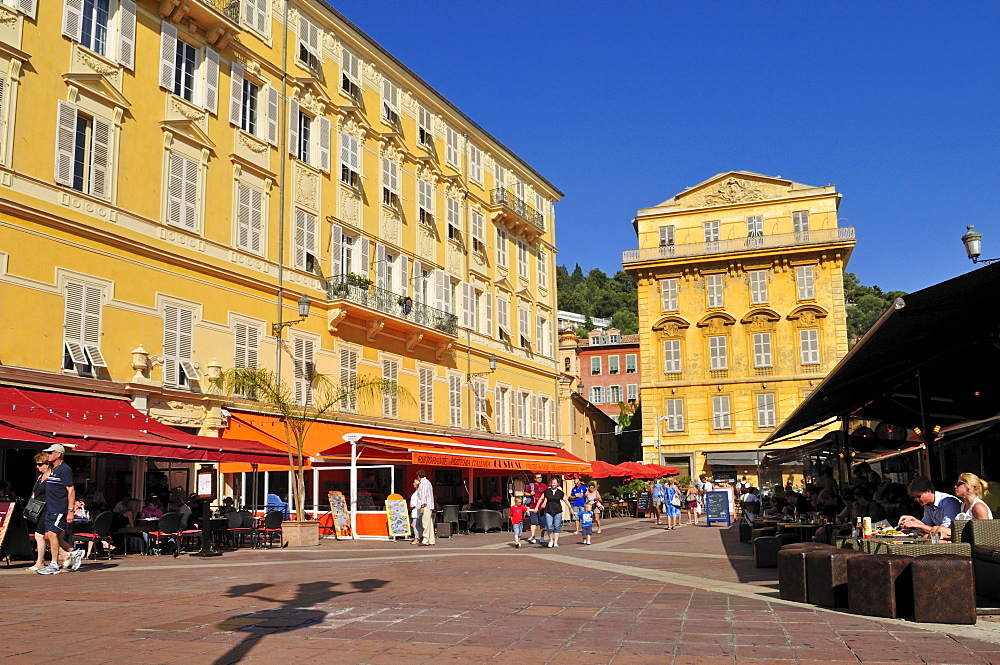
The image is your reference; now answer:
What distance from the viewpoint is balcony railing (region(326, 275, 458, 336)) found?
83.3 feet

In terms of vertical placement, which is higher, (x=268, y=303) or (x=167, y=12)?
(x=167, y=12)

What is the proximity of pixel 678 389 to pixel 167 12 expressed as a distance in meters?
32.7

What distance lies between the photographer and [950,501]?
923cm

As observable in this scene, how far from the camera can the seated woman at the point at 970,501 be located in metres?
8.55

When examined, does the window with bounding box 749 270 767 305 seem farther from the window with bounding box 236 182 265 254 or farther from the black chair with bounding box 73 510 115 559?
the black chair with bounding box 73 510 115 559

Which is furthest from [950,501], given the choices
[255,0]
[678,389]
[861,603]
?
[678,389]

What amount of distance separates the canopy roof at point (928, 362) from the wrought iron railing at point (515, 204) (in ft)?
60.7

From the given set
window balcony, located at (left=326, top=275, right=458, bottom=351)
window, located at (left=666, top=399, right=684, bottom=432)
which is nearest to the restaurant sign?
→ window balcony, located at (left=326, top=275, right=458, bottom=351)

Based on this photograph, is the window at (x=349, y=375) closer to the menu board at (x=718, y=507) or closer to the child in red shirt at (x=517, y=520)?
the child in red shirt at (x=517, y=520)

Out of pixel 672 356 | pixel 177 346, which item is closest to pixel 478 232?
pixel 177 346

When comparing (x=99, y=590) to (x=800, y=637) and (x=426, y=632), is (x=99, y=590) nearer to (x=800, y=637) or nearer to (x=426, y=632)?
(x=426, y=632)

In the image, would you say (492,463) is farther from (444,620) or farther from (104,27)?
(444,620)

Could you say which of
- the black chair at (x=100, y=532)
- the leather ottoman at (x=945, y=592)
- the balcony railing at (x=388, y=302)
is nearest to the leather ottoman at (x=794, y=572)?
the leather ottoman at (x=945, y=592)

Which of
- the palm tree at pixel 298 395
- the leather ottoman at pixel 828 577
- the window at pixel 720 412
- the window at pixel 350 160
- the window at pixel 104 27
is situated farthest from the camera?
the window at pixel 720 412
